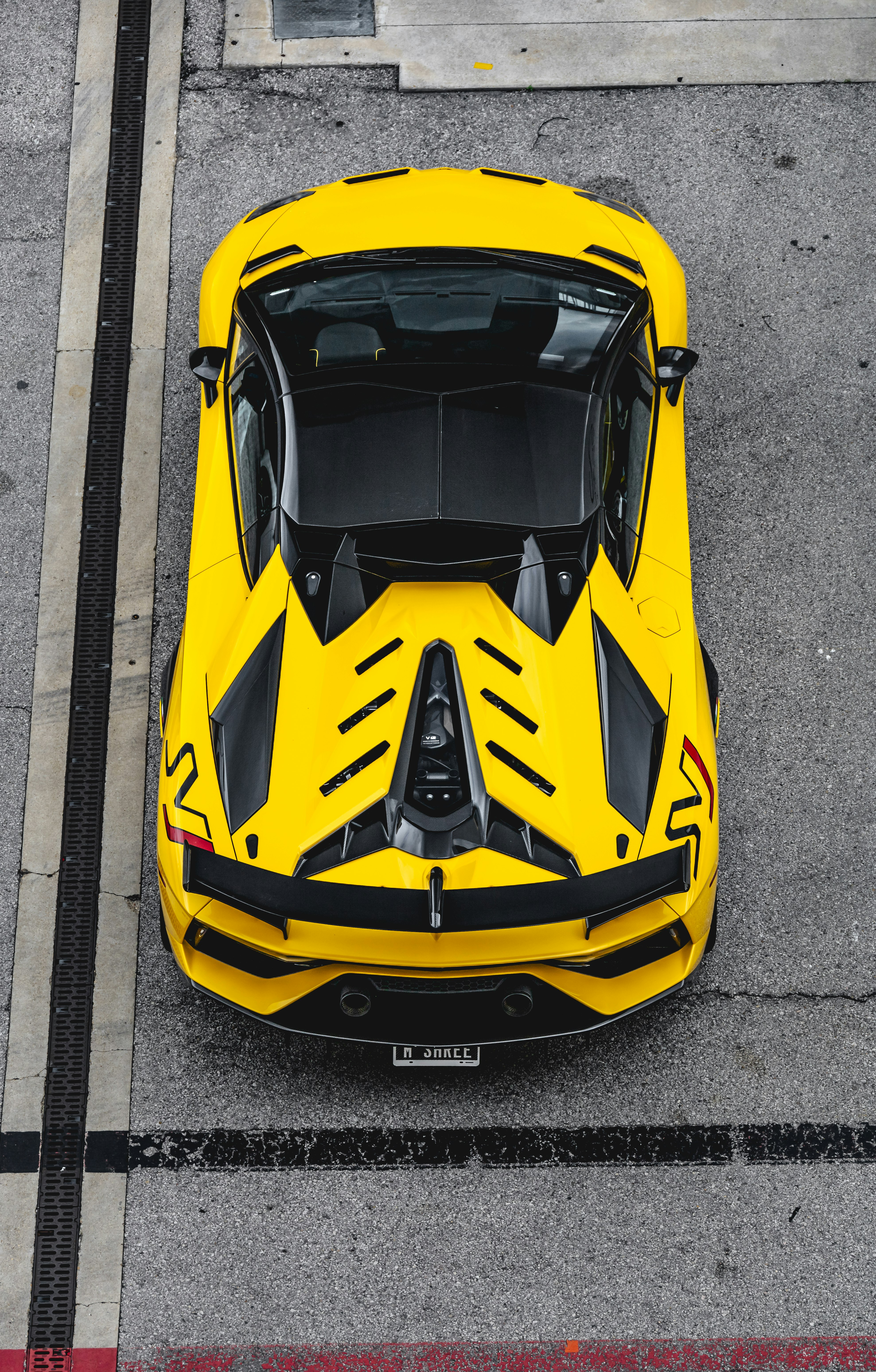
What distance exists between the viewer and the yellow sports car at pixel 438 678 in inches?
139

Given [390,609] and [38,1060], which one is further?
[38,1060]

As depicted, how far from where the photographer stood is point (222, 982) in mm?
3787

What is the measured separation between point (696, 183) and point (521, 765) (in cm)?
350

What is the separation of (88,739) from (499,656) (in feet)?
6.33

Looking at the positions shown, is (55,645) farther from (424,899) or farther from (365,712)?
(424,899)

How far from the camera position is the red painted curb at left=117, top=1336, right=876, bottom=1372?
3930 mm

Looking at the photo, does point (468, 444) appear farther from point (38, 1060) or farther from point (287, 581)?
point (38, 1060)

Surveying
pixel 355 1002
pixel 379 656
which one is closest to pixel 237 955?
pixel 355 1002

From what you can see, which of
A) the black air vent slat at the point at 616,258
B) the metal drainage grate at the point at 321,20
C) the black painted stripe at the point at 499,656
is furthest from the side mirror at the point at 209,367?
the metal drainage grate at the point at 321,20

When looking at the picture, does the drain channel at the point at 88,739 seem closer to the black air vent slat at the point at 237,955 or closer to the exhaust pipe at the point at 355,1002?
the black air vent slat at the point at 237,955

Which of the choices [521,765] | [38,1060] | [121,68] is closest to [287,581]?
[521,765]

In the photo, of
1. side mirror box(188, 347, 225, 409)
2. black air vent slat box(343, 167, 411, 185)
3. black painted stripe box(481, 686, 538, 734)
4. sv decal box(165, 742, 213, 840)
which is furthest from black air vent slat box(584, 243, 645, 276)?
sv decal box(165, 742, 213, 840)

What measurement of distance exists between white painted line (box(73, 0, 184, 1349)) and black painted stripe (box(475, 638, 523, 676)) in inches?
66.6

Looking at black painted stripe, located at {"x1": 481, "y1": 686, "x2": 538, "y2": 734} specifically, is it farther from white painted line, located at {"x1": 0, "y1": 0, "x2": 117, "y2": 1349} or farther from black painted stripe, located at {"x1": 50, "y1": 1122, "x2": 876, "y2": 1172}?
white painted line, located at {"x1": 0, "y1": 0, "x2": 117, "y2": 1349}
